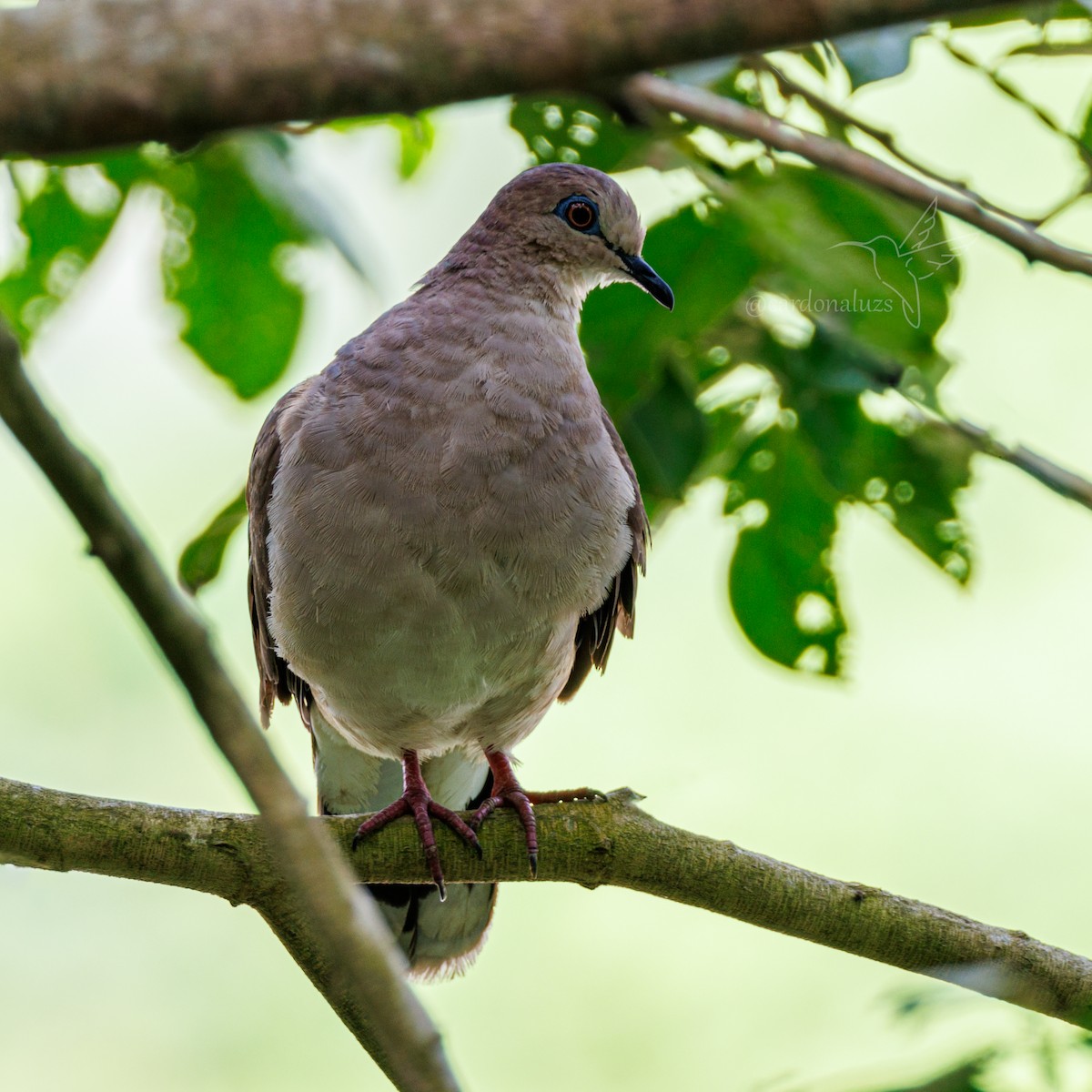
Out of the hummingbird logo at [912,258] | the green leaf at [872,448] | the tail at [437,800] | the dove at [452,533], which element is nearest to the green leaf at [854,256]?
the hummingbird logo at [912,258]

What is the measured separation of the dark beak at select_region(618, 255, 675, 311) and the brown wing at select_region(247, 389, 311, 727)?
90 cm

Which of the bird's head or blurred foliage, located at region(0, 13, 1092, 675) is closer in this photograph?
blurred foliage, located at region(0, 13, 1092, 675)

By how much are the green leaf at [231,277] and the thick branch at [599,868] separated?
896mm

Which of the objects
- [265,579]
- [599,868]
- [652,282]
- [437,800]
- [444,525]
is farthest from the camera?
[437,800]

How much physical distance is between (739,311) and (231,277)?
3.43ft

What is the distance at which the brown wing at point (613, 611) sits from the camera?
10.7 ft

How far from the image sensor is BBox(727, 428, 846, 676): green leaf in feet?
9.62

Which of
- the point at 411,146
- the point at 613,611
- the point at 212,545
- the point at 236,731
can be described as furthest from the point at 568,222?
the point at 236,731

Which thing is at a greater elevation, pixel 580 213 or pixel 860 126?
pixel 860 126

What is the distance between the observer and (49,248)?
9.20ft

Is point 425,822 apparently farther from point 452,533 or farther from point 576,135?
point 576,135

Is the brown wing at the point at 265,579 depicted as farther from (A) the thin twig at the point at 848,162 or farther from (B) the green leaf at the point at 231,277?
(A) the thin twig at the point at 848,162

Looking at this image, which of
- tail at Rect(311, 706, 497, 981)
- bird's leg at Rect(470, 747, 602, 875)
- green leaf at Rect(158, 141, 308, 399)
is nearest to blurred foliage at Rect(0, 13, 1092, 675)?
green leaf at Rect(158, 141, 308, 399)

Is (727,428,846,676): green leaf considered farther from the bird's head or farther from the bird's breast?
the bird's head
